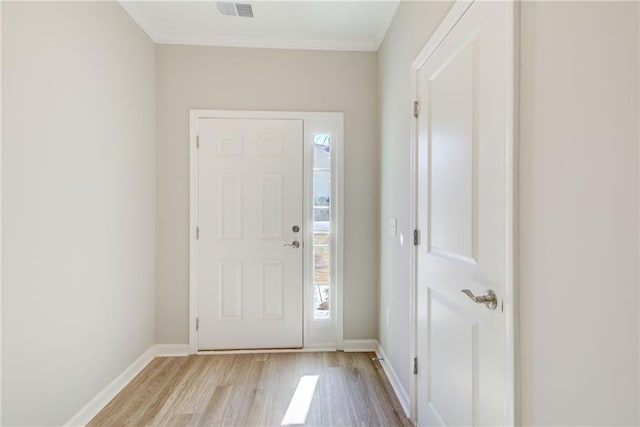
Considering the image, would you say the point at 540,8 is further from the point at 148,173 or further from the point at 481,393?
the point at 148,173

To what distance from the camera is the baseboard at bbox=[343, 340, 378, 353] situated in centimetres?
278

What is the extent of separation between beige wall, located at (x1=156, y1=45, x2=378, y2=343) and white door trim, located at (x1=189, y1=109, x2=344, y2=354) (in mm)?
49

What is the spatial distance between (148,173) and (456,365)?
2.52 metres

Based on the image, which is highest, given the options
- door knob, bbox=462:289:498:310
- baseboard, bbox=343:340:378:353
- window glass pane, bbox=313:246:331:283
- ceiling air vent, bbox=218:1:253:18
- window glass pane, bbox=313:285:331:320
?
ceiling air vent, bbox=218:1:253:18

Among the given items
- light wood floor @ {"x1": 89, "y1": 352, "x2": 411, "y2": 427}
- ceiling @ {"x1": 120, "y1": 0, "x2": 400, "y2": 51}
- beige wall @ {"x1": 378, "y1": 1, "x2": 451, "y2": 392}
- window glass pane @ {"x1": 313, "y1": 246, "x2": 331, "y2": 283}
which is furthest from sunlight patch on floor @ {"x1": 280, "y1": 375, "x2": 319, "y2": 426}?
ceiling @ {"x1": 120, "y1": 0, "x2": 400, "y2": 51}

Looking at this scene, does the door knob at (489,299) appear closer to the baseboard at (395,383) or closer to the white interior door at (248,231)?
the baseboard at (395,383)

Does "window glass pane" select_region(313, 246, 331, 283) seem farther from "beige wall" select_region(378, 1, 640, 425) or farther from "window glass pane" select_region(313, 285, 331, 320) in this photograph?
"beige wall" select_region(378, 1, 640, 425)

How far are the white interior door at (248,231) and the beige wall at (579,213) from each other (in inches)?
79.6

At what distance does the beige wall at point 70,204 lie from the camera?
141 cm

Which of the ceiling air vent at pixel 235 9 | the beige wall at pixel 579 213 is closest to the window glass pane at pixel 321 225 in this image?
the ceiling air vent at pixel 235 9

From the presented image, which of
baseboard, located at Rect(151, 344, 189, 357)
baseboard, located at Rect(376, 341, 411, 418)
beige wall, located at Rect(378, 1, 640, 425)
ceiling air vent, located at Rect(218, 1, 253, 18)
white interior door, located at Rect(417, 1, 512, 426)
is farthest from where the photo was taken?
baseboard, located at Rect(151, 344, 189, 357)

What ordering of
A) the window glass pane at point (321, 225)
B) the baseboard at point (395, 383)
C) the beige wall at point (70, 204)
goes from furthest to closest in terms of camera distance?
the window glass pane at point (321, 225), the baseboard at point (395, 383), the beige wall at point (70, 204)

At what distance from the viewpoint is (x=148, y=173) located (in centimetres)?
259

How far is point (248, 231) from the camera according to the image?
2754mm
